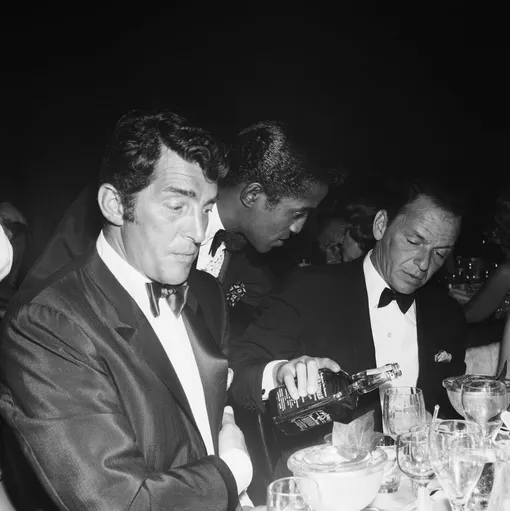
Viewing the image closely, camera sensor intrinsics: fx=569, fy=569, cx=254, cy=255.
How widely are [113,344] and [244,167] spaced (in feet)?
5.36

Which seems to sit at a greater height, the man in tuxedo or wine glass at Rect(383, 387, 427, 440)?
the man in tuxedo

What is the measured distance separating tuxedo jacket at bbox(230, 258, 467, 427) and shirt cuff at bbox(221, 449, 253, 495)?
38.7 inches

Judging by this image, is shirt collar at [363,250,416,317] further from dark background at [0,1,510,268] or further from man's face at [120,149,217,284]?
dark background at [0,1,510,268]

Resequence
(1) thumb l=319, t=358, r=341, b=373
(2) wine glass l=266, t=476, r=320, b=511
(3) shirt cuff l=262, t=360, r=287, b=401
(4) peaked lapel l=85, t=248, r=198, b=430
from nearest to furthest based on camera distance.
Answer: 1. (2) wine glass l=266, t=476, r=320, b=511
2. (4) peaked lapel l=85, t=248, r=198, b=430
3. (1) thumb l=319, t=358, r=341, b=373
4. (3) shirt cuff l=262, t=360, r=287, b=401

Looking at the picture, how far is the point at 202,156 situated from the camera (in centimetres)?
165

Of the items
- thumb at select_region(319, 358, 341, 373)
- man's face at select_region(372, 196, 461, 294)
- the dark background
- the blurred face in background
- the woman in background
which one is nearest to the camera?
thumb at select_region(319, 358, 341, 373)

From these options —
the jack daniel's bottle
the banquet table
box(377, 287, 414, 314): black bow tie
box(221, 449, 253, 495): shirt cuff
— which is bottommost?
the banquet table

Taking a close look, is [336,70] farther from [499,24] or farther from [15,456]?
[15,456]

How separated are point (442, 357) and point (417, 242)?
59 centimetres

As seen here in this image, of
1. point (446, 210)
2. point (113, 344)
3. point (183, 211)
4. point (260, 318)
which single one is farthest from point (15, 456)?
point (446, 210)

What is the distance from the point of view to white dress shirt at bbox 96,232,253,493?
5.18 ft

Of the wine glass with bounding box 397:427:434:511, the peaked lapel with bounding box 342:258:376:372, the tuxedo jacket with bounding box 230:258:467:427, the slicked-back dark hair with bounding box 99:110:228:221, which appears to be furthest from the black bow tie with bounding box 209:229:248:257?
the wine glass with bounding box 397:427:434:511

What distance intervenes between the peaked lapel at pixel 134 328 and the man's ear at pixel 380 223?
5.09 ft

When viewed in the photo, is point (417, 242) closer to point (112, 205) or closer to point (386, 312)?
point (386, 312)
